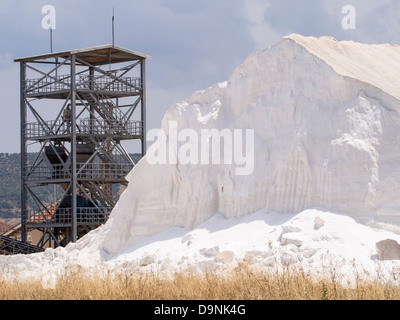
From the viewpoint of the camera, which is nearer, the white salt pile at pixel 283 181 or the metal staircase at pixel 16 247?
the white salt pile at pixel 283 181

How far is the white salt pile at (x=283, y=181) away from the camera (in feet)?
68.5

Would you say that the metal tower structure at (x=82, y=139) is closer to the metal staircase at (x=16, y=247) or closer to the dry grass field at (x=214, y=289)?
the metal staircase at (x=16, y=247)

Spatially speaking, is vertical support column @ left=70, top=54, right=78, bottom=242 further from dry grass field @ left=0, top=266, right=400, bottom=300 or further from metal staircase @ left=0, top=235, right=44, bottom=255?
dry grass field @ left=0, top=266, right=400, bottom=300

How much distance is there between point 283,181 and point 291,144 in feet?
3.54

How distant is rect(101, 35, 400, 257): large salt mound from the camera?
2205 cm

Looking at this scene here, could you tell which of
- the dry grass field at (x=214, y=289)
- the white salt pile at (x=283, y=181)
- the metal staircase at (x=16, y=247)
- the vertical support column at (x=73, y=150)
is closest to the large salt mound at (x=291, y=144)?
the white salt pile at (x=283, y=181)

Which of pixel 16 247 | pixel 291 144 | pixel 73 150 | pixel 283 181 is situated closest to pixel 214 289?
pixel 283 181

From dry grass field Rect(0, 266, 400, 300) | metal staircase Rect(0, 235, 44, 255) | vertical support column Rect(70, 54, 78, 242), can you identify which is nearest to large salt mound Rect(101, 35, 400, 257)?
dry grass field Rect(0, 266, 400, 300)

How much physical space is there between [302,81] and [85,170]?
82.4ft

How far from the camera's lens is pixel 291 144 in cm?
2328

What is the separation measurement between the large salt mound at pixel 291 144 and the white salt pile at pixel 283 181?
0.11 ft

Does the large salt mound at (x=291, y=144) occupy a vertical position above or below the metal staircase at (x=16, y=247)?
above

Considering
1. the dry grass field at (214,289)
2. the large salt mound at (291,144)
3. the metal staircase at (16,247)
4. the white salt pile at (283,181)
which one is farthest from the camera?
the metal staircase at (16,247)

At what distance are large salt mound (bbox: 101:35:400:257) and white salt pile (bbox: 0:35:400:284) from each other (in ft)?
0.11
